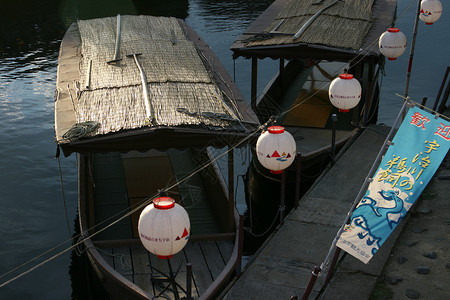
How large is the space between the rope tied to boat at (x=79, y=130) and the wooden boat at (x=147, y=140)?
0.07 ft

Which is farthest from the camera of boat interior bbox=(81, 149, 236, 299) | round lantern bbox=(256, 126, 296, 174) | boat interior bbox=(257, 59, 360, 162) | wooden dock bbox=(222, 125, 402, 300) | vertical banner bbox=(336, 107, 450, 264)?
boat interior bbox=(257, 59, 360, 162)

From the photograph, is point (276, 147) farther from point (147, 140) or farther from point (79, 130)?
point (79, 130)

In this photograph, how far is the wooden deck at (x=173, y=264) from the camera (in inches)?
463

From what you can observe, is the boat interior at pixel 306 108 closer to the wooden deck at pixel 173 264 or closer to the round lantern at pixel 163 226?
the wooden deck at pixel 173 264

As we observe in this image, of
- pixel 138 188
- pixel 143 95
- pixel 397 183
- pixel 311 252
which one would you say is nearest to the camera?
pixel 397 183

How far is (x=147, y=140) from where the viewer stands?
12055mm

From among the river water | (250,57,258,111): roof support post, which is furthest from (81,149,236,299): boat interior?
(250,57,258,111): roof support post

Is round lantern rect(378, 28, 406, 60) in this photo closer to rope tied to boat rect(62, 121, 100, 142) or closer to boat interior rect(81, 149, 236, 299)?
boat interior rect(81, 149, 236, 299)

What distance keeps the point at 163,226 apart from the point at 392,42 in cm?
1096

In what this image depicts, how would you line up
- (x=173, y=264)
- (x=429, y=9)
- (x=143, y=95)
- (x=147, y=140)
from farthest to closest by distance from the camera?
(x=429, y=9) → (x=143, y=95) → (x=173, y=264) → (x=147, y=140)

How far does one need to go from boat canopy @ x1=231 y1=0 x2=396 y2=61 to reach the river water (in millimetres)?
2235

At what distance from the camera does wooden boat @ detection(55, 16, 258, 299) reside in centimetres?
1198

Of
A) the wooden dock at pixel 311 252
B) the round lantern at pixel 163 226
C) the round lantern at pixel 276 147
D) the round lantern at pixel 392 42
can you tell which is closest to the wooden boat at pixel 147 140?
the wooden dock at pixel 311 252

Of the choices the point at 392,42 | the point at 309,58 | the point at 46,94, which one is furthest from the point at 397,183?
the point at 46,94
